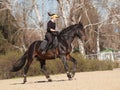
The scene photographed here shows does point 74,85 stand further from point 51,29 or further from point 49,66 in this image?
point 49,66

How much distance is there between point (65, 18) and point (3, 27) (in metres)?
7.73

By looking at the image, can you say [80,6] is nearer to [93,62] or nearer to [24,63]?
[93,62]

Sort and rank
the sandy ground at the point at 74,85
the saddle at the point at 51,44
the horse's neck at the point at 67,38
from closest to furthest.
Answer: the sandy ground at the point at 74,85
the horse's neck at the point at 67,38
the saddle at the point at 51,44

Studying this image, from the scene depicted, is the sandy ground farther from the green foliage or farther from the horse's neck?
the green foliage

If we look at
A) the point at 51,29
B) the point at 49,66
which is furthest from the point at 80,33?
the point at 49,66

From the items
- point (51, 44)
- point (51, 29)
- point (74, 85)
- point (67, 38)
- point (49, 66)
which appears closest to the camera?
point (74, 85)

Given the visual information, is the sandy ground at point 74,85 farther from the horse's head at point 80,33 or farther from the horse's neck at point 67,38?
the horse's head at point 80,33

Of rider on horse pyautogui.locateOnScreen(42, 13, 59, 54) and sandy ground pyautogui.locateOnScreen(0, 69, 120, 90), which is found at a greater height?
rider on horse pyautogui.locateOnScreen(42, 13, 59, 54)

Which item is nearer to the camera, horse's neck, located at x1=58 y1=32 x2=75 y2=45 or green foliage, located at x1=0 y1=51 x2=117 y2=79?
horse's neck, located at x1=58 y1=32 x2=75 y2=45

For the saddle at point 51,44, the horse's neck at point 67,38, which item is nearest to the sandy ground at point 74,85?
the saddle at point 51,44

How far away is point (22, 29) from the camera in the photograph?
4397 cm

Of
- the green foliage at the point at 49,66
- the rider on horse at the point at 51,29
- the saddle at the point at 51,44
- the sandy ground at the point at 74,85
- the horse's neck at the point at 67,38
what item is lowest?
the green foliage at the point at 49,66

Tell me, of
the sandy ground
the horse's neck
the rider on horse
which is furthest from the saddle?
the sandy ground

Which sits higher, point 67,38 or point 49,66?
point 67,38
